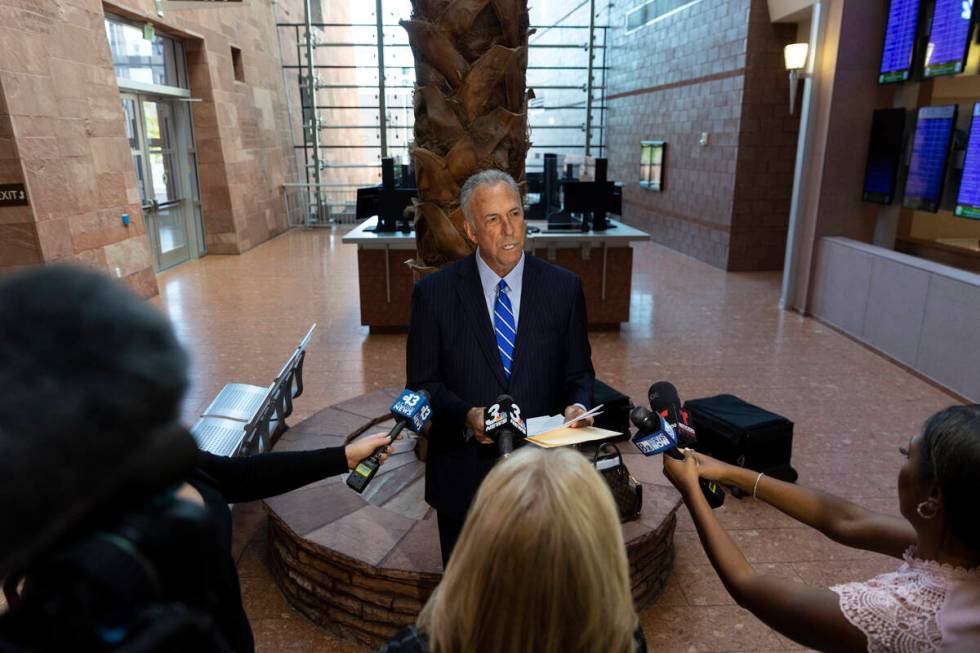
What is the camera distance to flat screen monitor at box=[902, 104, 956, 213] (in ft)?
20.2

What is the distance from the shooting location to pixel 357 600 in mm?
2814

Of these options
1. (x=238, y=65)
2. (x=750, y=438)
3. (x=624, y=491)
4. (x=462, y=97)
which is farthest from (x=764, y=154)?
(x=238, y=65)

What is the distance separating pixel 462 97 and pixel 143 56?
9.43 meters

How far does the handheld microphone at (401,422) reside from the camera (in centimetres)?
182

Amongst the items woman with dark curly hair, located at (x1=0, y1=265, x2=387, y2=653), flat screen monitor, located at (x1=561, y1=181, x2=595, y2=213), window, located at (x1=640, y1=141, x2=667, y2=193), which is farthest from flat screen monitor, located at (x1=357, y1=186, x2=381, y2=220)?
woman with dark curly hair, located at (x1=0, y1=265, x2=387, y2=653)

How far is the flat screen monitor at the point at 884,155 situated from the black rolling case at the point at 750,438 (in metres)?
4.26

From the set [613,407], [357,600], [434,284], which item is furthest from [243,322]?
[434,284]

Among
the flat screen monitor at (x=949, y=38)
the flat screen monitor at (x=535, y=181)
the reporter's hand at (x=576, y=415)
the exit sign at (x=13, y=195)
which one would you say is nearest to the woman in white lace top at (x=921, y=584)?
the reporter's hand at (x=576, y=415)

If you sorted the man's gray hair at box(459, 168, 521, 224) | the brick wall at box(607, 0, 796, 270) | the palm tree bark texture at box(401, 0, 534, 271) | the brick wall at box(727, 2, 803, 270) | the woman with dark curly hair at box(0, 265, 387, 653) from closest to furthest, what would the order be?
the woman with dark curly hair at box(0, 265, 387, 653)
the man's gray hair at box(459, 168, 521, 224)
the palm tree bark texture at box(401, 0, 534, 271)
the brick wall at box(727, 2, 803, 270)
the brick wall at box(607, 0, 796, 270)

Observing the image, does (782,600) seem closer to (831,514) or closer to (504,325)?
(831,514)

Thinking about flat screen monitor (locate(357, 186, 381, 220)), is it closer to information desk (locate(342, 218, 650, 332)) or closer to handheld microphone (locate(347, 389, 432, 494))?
information desk (locate(342, 218, 650, 332))

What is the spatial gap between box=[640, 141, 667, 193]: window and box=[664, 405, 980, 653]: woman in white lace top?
1263 cm

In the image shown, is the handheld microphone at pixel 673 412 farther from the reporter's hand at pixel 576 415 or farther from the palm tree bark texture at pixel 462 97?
the palm tree bark texture at pixel 462 97

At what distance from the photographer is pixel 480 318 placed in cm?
223
